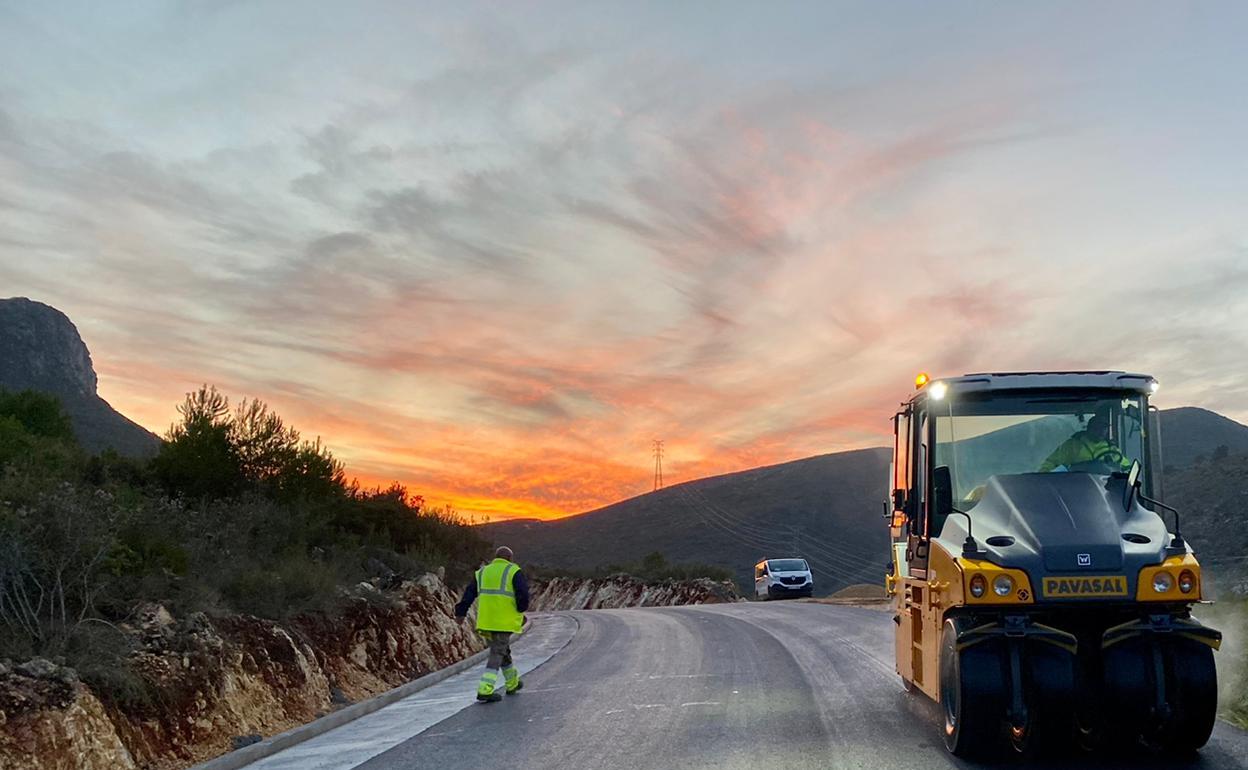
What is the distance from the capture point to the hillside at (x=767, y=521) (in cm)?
10431

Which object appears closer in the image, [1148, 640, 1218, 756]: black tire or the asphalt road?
[1148, 640, 1218, 756]: black tire

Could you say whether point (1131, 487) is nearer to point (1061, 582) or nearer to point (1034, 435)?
point (1034, 435)

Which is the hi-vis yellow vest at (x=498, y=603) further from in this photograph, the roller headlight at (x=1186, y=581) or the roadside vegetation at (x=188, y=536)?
the roller headlight at (x=1186, y=581)

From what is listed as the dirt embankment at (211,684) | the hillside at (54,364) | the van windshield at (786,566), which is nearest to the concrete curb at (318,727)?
the dirt embankment at (211,684)

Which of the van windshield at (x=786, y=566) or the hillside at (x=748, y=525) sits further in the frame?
the hillside at (x=748, y=525)

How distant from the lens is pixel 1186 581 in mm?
7602

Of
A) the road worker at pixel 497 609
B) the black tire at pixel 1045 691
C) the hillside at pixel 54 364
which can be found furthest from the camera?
the hillside at pixel 54 364

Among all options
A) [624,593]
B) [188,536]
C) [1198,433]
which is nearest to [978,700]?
[188,536]

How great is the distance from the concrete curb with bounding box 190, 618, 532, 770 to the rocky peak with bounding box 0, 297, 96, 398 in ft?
255

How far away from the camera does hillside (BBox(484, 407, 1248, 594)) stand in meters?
104

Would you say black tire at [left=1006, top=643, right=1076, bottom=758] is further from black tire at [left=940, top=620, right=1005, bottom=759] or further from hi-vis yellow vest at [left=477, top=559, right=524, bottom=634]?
hi-vis yellow vest at [left=477, top=559, right=524, bottom=634]

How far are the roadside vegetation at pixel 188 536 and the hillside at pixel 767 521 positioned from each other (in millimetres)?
66540

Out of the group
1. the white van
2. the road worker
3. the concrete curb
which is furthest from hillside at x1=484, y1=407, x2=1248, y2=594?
the road worker

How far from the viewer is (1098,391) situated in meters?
8.86
